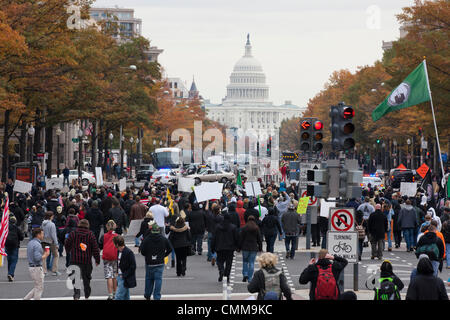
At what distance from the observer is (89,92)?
53.9 metres

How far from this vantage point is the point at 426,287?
13.2 m

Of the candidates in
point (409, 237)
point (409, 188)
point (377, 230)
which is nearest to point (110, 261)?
point (377, 230)

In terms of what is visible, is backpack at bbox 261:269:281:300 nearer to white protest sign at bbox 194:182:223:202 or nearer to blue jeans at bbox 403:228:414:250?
white protest sign at bbox 194:182:223:202

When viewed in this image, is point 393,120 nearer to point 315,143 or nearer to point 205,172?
point 205,172

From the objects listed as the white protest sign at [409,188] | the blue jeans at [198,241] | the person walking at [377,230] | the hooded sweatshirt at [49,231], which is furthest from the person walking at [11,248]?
the white protest sign at [409,188]

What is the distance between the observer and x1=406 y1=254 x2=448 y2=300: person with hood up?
43.2ft

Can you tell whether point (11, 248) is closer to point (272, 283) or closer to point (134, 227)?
point (134, 227)

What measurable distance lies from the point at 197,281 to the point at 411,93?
1461 cm

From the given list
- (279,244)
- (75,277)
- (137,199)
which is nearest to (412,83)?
(279,244)

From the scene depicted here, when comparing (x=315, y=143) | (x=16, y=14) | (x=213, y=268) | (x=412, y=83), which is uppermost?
(x=16, y=14)

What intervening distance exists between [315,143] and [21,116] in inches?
1125

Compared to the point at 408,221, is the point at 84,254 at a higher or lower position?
lower

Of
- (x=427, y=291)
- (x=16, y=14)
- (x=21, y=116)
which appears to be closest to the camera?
(x=427, y=291)
